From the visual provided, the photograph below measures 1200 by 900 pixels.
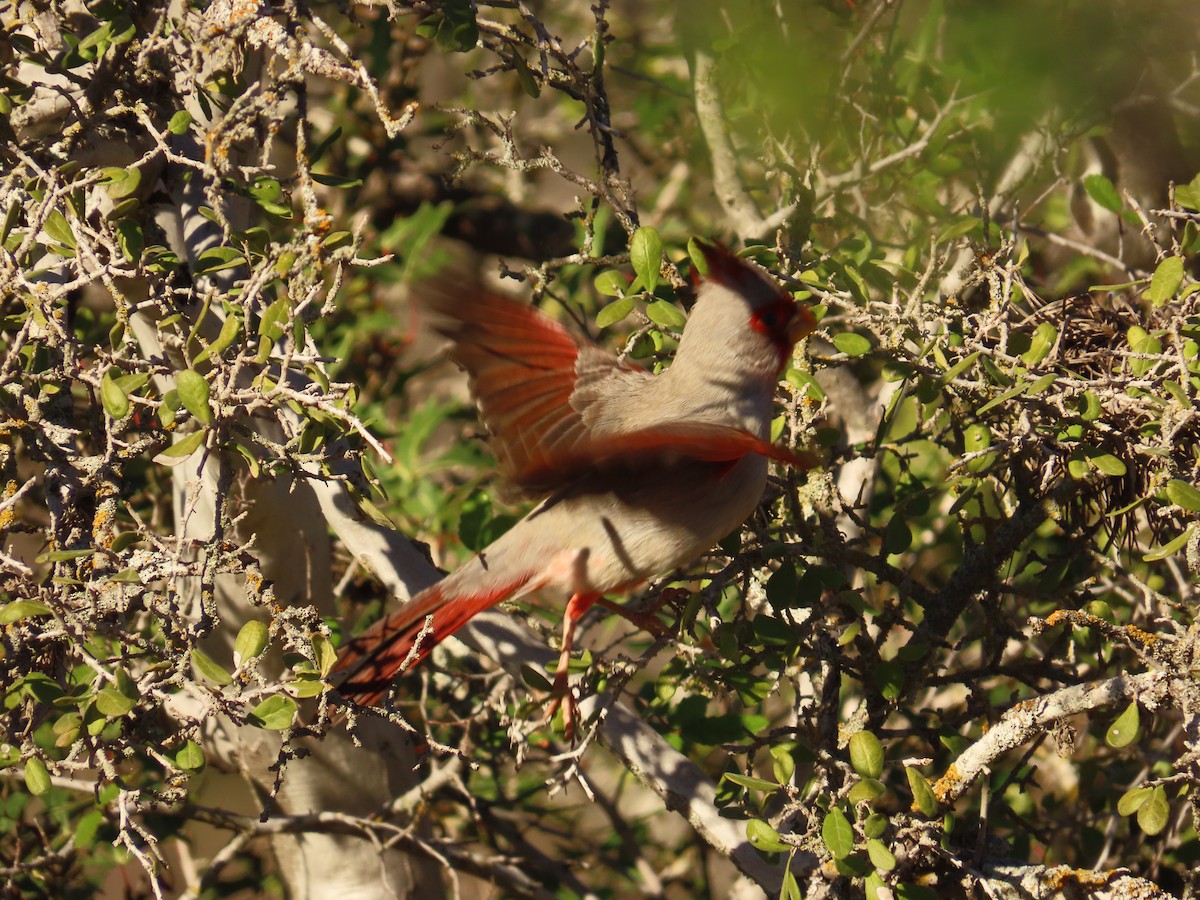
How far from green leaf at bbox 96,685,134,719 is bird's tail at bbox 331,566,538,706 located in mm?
629

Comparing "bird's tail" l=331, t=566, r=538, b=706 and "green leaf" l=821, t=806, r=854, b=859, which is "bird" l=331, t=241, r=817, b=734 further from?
"green leaf" l=821, t=806, r=854, b=859

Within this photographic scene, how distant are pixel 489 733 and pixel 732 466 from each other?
1.43 metres

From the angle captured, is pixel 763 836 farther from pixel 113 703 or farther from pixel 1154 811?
pixel 113 703

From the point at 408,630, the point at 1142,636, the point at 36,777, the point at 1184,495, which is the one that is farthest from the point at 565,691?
the point at 1184,495

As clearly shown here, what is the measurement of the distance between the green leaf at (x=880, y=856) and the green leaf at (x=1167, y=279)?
1.19 metres

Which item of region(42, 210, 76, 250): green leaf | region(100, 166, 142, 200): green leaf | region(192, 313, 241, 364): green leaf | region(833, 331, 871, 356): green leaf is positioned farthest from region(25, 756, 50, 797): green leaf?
region(833, 331, 871, 356): green leaf

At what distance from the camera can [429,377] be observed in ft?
18.4

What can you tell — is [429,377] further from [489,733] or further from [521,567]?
[521,567]

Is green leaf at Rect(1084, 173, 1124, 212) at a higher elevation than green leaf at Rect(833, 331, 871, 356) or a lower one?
higher

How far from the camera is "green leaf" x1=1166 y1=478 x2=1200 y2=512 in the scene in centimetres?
200

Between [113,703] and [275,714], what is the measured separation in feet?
0.88

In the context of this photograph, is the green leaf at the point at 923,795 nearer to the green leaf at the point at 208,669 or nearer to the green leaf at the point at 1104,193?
the green leaf at the point at 208,669

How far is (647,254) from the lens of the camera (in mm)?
2613

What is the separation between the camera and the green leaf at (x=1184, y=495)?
2002mm
